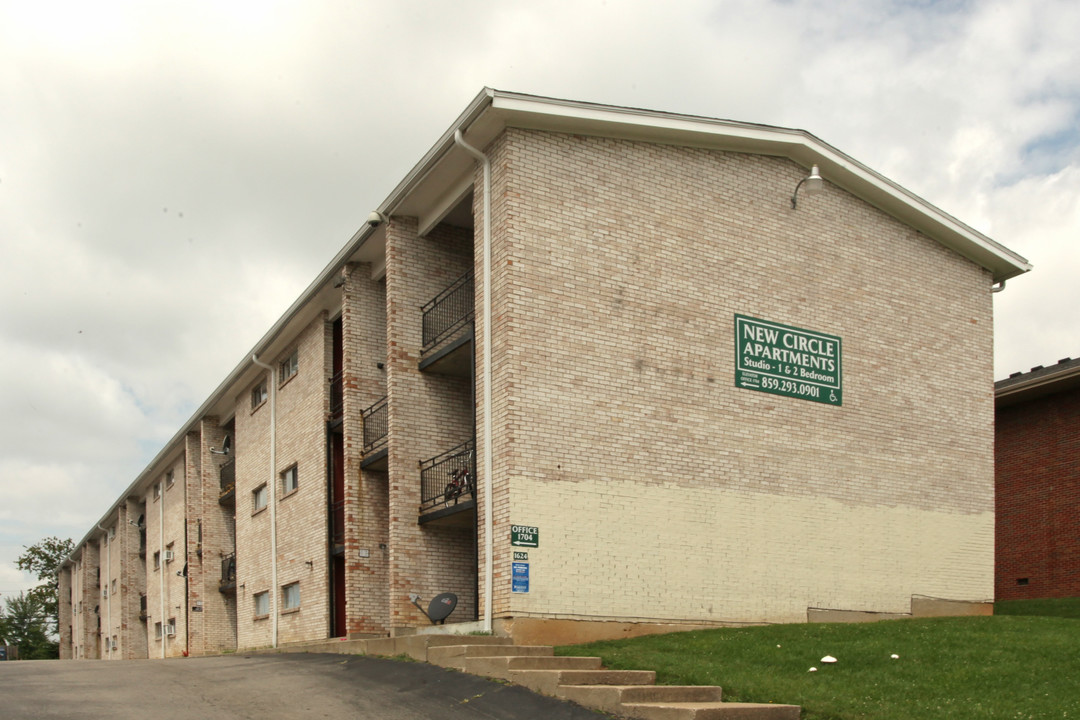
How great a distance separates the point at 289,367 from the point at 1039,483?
1780 centimetres

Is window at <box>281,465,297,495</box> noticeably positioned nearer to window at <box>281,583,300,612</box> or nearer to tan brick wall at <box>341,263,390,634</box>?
window at <box>281,583,300,612</box>

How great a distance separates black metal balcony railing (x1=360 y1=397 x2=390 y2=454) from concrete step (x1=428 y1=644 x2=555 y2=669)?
746 centimetres

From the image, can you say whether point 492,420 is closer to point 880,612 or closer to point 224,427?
point 880,612

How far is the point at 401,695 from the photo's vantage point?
1261cm

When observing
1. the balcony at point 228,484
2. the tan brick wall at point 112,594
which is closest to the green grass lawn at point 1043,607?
the balcony at point 228,484

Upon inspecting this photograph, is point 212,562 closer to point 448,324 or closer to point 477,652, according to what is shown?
point 448,324

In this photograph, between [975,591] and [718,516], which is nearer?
[718,516]

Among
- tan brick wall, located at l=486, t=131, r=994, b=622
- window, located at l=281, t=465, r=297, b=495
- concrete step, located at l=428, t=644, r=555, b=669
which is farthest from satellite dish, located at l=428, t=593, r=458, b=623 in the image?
window, located at l=281, t=465, r=297, b=495

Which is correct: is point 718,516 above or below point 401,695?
above

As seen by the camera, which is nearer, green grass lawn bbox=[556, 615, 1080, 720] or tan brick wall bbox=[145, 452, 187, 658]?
green grass lawn bbox=[556, 615, 1080, 720]

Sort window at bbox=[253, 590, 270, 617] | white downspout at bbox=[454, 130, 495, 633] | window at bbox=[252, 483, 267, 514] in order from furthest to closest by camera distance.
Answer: window at bbox=[252, 483, 267, 514], window at bbox=[253, 590, 270, 617], white downspout at bbox=[454, 130, 495, 633]

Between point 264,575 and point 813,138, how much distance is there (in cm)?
1579

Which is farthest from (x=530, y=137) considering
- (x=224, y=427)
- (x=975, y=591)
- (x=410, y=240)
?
(x=224, y=427)

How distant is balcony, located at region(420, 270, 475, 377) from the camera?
1923 centimetres
